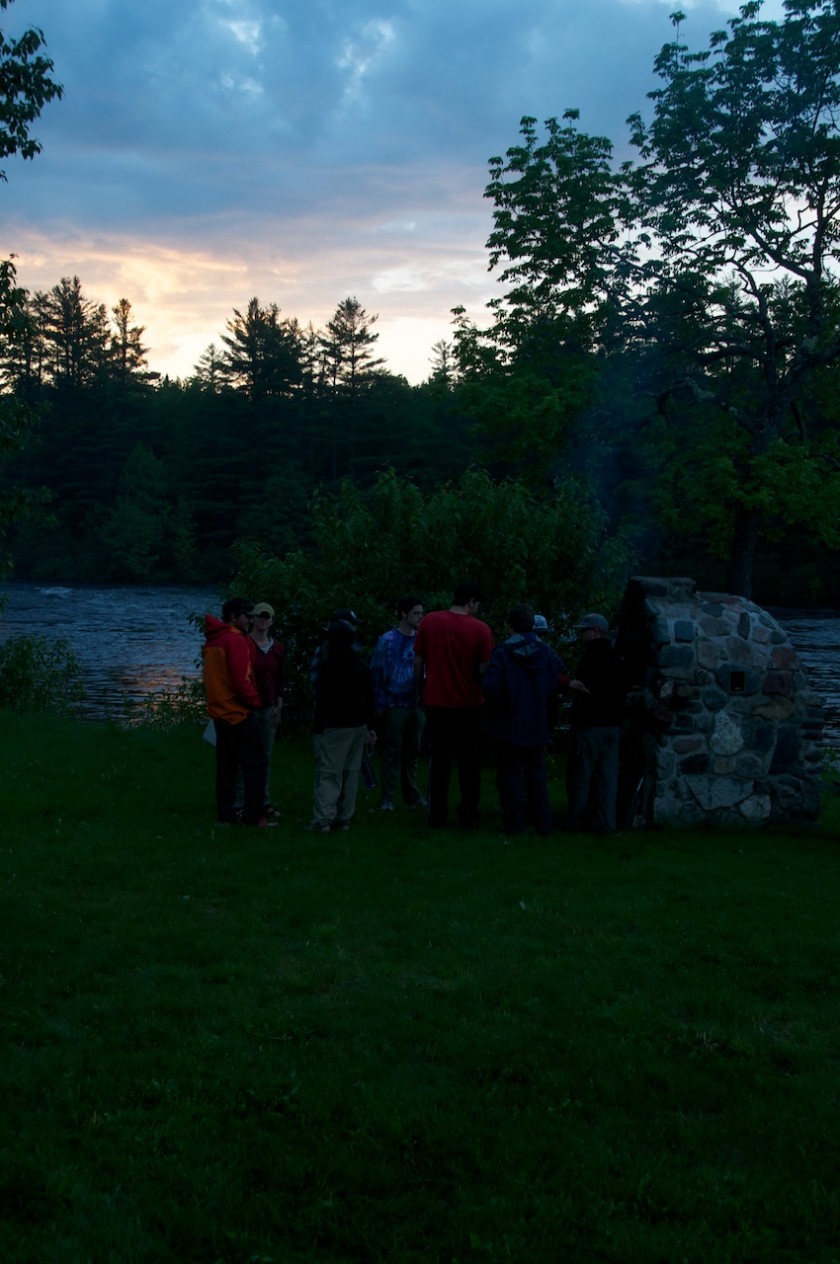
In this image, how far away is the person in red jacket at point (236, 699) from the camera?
1036 cm

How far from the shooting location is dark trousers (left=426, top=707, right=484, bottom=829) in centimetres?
1079

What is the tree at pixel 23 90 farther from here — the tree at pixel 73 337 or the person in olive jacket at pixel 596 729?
the tree at pixel 73 337

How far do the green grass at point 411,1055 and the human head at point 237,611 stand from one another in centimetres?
207

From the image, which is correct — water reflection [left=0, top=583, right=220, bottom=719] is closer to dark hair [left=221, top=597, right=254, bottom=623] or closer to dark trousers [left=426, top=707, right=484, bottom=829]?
dark hair [left=221, top=597, right=254, bottom=623]

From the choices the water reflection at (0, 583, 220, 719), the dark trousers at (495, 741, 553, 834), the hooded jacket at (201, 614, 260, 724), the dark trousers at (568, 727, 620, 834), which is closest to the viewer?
the hooded jacket at (201, 614, 260, 724)

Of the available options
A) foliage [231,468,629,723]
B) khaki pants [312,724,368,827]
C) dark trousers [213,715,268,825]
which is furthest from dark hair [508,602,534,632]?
foliage [231,468,629,723]

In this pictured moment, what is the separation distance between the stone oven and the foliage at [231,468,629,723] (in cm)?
479

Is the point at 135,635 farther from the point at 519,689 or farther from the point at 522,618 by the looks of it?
the point at 522,618

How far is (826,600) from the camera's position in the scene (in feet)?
183

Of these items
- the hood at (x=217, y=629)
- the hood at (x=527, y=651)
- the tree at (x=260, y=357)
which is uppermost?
the tree at (x=260, y=357)

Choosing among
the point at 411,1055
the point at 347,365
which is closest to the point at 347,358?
the point at 347,365

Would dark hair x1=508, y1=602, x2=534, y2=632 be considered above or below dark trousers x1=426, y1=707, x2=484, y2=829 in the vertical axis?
above

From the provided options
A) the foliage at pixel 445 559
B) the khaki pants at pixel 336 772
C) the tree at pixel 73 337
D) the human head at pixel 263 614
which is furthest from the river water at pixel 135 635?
the tree at pixel 73 337

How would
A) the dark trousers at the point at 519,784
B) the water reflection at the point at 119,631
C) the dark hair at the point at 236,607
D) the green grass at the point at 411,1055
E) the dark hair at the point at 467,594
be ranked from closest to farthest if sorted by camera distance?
the green grass at the point at 411,1055 < the dark hair at the point at 236,607 < the dark trousers at the point at 519,784 < the dark hair at the point at 467,594 < the water reflection at the point at 119,631
